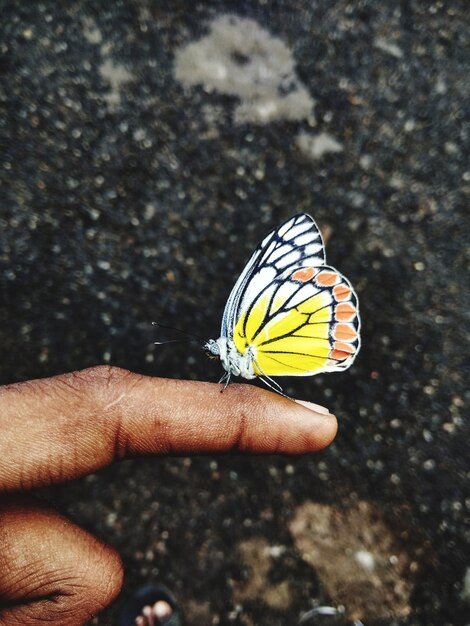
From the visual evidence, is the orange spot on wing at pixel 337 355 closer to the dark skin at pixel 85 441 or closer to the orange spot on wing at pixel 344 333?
the orange spot on wing at pixel 344 333

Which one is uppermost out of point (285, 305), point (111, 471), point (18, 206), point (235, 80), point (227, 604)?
point (235, 80)

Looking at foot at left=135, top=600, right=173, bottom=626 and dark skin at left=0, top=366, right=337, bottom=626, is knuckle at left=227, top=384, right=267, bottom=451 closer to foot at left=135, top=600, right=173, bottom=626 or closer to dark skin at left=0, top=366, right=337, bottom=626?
dark skin at left=0, top=366, right=337, bottom=626

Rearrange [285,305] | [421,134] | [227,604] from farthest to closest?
[421,134]
[227,604]
[285,305]

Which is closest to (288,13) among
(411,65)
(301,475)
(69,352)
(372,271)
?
(411,65)

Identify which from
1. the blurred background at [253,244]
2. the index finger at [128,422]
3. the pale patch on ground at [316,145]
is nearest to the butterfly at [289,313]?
the index finger at [128,422]

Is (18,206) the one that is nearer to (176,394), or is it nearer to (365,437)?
(176,394)

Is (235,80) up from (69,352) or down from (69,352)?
up
